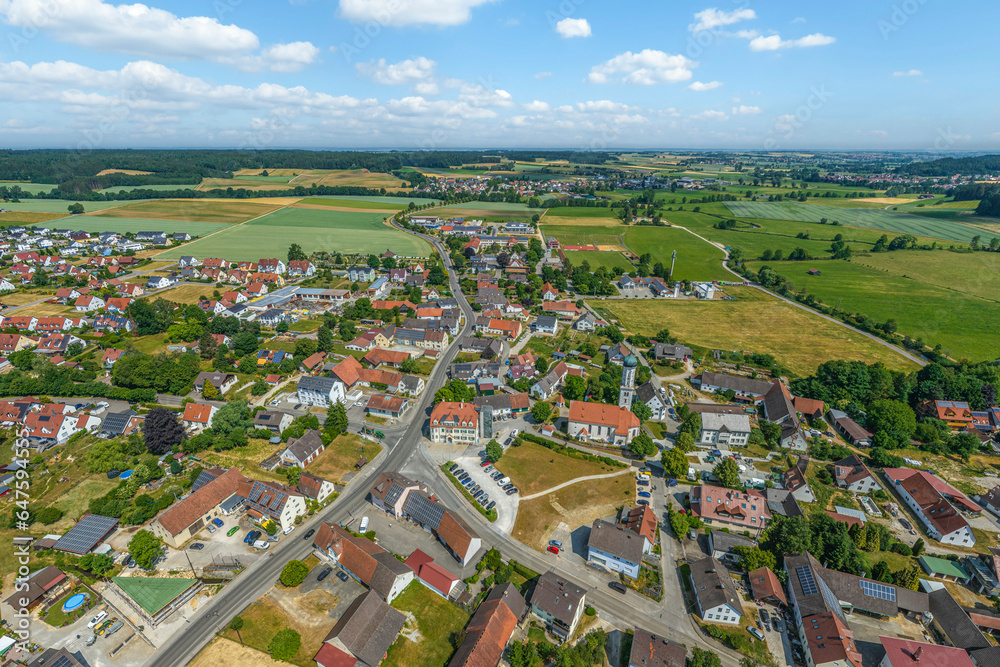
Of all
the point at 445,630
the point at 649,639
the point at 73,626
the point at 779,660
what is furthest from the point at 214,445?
the point at 779,660

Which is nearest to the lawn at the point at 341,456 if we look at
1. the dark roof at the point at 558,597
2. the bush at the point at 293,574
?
the bush at the point at 293,574

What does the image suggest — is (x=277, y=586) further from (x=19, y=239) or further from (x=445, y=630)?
(x=19, y=239)

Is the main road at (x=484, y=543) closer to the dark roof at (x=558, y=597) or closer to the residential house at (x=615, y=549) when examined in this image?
the residential house at (x=615, y=549)

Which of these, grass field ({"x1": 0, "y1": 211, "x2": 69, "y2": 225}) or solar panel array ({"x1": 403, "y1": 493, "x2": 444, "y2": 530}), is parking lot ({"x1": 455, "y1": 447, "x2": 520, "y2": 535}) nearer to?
solar panel array ({"x1": 403, "y1": 493, "x2": 444, "y2": 530})

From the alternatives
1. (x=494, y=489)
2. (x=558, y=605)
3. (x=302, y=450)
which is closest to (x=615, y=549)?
(x=558, y=605)

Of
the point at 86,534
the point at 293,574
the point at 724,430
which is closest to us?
the point at 293,574

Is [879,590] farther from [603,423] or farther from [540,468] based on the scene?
[540,468]
